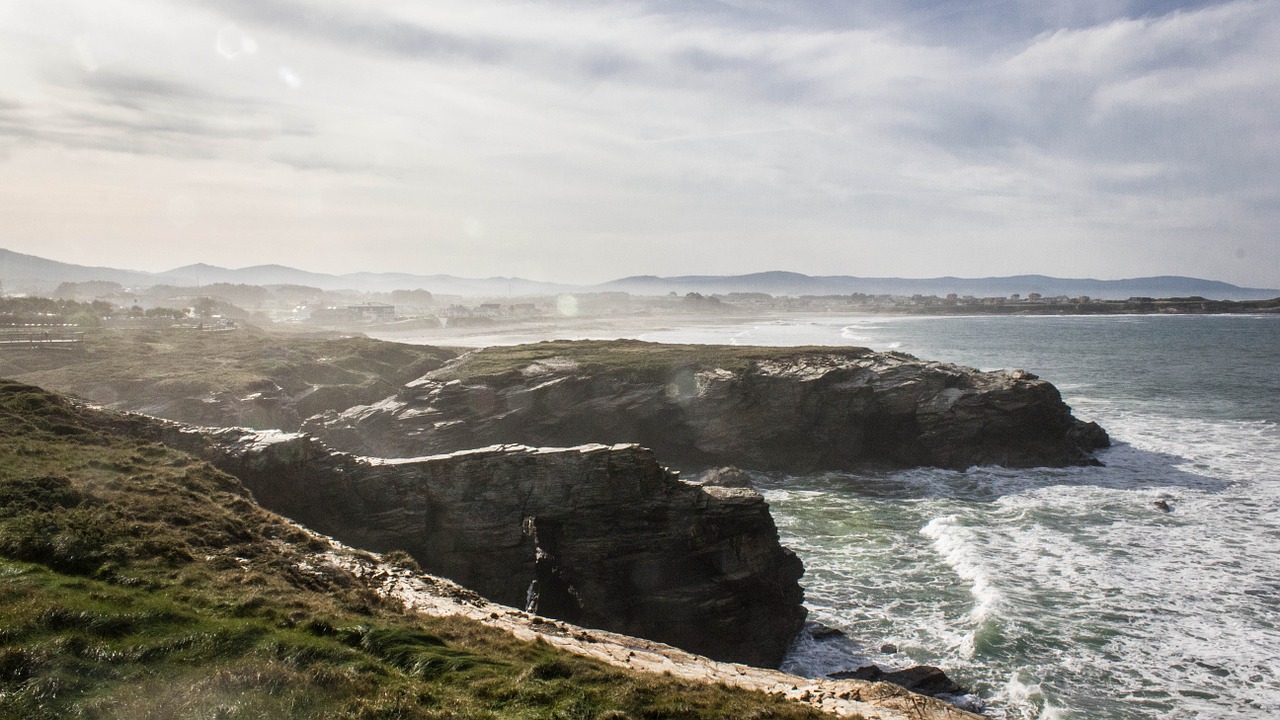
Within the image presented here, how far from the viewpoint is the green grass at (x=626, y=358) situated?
4456cm

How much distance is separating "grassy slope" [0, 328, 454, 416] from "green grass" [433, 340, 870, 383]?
8.20m

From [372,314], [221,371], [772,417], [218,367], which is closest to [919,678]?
[772,417]

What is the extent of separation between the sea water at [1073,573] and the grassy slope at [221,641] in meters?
10.7

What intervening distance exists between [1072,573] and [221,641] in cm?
2568

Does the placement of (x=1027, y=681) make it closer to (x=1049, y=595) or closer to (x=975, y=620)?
(x=975, y=620)

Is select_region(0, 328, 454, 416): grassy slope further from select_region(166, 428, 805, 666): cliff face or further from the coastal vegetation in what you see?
select_region(166, 428, 805, 666): cliff face

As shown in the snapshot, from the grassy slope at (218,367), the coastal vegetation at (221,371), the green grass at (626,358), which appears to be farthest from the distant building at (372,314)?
the green grass at (626,358)

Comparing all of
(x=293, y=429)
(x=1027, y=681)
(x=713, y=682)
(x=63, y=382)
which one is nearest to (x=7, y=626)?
(x=713, y=682)

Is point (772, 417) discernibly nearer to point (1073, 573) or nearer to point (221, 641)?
point (1073, 573)

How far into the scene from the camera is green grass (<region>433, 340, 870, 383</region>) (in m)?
44.6

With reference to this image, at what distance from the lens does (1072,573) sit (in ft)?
78.3

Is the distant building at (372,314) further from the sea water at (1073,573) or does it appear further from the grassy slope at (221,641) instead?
the grassy slope at (221,641)

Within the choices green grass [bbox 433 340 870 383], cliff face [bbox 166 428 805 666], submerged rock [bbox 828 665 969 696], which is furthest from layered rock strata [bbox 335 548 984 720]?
green grass [bbox 433 340 870 383]

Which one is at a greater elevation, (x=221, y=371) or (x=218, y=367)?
(x=218, y=367)
